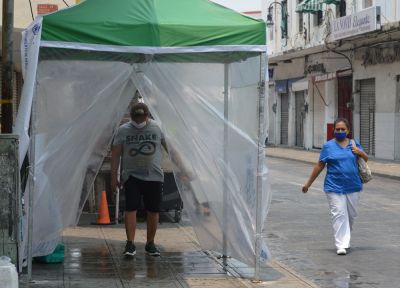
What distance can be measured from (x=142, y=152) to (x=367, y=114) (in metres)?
25.7

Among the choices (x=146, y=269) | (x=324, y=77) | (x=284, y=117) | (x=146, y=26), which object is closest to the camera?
(x=146, y=26)

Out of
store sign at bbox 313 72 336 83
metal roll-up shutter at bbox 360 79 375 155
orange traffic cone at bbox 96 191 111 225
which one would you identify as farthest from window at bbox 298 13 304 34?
orange traffic cone at bbox 96 191 111 225

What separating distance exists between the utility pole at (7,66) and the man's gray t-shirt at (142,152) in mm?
1814

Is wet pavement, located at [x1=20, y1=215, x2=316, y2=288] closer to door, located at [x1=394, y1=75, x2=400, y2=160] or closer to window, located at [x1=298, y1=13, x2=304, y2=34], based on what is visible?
door, located at [x1=394, y1=75, x2=400, y2=160]

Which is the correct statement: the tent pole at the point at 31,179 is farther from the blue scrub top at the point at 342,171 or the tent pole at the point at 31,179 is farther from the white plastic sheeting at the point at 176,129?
the blue scrub top at the point at 342,171

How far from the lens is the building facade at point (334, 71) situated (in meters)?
30.2

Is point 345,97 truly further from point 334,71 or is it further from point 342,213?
point 342,213

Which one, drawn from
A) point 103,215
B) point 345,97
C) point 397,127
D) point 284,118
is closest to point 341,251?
point 103,215

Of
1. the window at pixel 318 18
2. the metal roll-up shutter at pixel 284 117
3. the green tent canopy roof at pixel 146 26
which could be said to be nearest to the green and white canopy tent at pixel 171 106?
the green tent canopy roof at pixel 146 26

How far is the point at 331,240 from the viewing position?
1125 cm

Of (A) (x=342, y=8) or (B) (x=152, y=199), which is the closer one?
(B) (x=152, y=199)

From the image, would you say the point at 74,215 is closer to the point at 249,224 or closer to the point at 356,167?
the point at 249,224

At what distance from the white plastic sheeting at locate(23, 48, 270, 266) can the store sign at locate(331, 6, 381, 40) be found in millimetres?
20489

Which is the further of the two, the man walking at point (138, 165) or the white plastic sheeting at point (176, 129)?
the man walking at point (138, 165)
